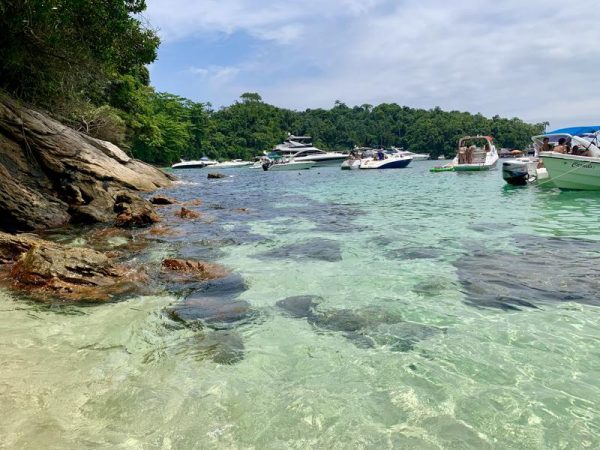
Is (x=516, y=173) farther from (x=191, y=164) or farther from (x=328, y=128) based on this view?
(x=328, y=128)

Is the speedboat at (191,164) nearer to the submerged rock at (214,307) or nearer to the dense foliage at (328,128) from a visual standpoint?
the dense foliage at (328,128)

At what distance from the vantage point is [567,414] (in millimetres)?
3689

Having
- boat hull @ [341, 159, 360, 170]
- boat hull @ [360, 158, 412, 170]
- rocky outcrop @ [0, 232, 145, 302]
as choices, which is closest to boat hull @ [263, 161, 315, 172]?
boat hull @ [341, 159, 360, 170]

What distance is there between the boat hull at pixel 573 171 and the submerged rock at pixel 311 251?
52.3ft

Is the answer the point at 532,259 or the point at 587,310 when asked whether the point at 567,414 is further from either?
the point at 532,259

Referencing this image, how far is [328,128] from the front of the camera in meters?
137

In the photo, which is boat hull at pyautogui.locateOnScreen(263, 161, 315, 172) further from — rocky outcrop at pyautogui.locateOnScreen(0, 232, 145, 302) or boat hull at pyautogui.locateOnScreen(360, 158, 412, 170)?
rocky outcrop at pyautogui.locateOnScreen(0, 232, 145, 302)

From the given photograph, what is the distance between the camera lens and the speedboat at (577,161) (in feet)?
67.9

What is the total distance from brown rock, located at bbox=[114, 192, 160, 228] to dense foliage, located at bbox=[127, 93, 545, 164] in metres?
74.7

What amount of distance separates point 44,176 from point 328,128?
5043 inches

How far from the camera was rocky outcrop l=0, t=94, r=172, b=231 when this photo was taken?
38.4 feet

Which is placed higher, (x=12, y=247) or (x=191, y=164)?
(x=12, y=247)

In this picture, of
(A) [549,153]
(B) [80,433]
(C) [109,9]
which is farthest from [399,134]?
(B) [80,433]

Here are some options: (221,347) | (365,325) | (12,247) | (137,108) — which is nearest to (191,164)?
(137,108)
